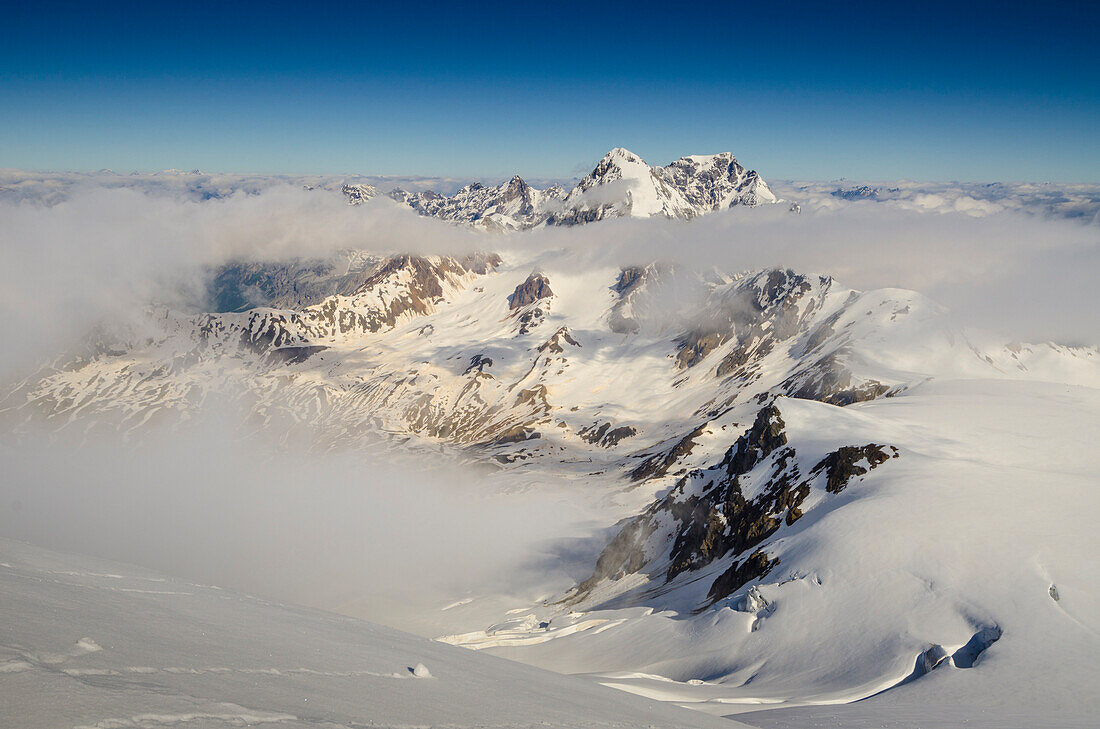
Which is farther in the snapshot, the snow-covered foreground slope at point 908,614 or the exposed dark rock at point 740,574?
the exposed dark rock at point 740,574

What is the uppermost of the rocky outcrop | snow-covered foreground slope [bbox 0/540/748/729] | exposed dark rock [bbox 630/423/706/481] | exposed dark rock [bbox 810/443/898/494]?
snow-covered foreground slope [bbox 0/540/748/729]

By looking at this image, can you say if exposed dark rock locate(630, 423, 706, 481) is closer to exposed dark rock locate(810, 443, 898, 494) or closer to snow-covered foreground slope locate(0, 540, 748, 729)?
exposed dark rock locate(810, 443, 898, 494)

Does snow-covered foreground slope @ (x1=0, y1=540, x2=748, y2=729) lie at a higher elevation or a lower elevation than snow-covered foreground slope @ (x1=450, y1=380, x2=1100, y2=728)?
higher

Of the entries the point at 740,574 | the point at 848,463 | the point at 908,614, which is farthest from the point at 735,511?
the point at 908,614

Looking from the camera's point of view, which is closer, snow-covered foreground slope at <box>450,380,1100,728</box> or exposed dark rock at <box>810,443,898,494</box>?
snow-covered foreground slope at <box>450,380,1100,728</box>

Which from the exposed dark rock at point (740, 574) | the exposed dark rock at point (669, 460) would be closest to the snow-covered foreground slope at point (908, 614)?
the exposed dark rock at point (740, 574)

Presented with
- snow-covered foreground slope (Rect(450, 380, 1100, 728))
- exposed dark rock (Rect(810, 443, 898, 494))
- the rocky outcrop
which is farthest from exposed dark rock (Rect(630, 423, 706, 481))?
exposed dark rock (Rect(810, 443, 898, 494))

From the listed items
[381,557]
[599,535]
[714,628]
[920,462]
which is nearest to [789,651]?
[714,628]

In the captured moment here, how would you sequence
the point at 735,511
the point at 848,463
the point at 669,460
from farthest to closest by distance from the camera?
the point at 669,460, the point at 735,511, the point at 848,463

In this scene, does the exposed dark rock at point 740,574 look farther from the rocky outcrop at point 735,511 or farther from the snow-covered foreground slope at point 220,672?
the snow-covered foreground slope at point 220,672

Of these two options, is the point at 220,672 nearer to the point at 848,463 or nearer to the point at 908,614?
the point at 908,614
